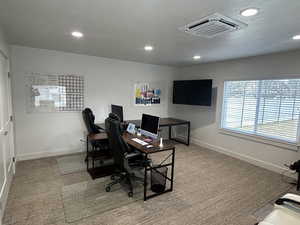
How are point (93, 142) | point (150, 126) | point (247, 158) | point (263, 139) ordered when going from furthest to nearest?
point (247, 158) → point (263, 139) → point (93, 142) → point (150, 126)

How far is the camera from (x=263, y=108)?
3.74m

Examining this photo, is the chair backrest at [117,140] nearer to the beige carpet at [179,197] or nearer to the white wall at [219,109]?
the beige carpet at [179,197]

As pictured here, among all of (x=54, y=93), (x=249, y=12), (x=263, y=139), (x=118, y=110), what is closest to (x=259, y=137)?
(x=263, y=139)

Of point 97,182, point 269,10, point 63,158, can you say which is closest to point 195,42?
point 269,10

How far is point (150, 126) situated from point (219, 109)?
2.44 m

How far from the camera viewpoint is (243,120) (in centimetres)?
413

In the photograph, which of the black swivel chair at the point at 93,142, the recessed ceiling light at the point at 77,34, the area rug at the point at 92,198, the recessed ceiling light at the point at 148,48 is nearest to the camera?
the area rug at the point at 92,198

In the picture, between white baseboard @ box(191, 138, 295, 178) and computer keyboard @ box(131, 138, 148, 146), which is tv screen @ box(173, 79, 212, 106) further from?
computer keyboard @ box(131, 138, 148, 146)

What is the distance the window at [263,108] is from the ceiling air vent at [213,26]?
2.14m

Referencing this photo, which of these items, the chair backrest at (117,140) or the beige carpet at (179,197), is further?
the chair backrest at (117,140)

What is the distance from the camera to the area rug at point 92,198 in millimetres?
2193

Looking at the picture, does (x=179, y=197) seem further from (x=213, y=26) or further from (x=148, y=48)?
(x=148, y=48)

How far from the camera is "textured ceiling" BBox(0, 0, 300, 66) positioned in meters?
1.67

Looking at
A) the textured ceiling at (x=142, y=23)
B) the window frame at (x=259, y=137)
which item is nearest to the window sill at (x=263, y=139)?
the window frame at (x=259, y=137)
